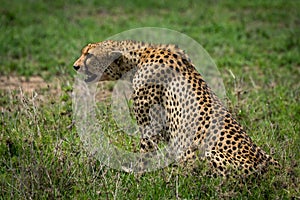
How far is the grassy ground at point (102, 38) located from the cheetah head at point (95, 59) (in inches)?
19.4

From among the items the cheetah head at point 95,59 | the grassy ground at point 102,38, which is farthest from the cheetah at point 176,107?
the grassy ground at point 102,38

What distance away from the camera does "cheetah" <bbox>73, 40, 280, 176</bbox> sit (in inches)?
173

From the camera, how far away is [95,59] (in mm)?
5410

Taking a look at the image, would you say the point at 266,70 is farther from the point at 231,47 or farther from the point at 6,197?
the point at 6,197

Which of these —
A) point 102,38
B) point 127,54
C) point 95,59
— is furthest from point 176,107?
point 102,38

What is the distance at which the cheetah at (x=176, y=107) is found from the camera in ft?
14.4

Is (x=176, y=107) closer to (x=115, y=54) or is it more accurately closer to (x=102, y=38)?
(x=115, y=54)

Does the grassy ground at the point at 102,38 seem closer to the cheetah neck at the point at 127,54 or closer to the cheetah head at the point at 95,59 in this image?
the cheetah head at the point at 95,59

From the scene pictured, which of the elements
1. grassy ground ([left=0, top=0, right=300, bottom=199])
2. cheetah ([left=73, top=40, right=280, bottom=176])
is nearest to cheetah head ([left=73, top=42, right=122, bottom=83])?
cheetah ([left=73, top=40, right=280, bottom=176])

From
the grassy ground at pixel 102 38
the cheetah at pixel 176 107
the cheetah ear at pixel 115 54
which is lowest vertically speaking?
the grassy ground at pixel 102 38

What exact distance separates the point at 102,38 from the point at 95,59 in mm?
4413

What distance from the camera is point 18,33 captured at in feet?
33.0

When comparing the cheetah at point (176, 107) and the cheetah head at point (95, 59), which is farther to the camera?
the cheetah head at point (95, 59)

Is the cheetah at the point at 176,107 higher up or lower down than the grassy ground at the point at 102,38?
higher up
